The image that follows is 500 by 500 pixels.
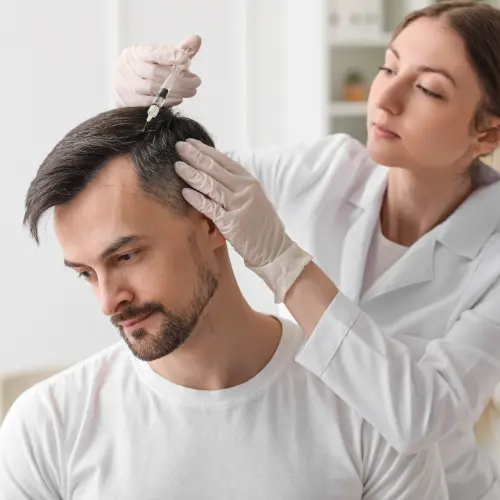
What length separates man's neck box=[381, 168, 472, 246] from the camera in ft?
5.65

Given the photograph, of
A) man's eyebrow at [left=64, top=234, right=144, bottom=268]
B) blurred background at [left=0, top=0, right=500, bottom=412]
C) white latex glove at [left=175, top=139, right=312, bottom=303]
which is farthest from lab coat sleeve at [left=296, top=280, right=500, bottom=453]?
blurred background at [left=0, top=0, right=500, bottom=412]

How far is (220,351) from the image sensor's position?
1413mm

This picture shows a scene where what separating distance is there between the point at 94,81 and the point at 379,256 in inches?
67.8

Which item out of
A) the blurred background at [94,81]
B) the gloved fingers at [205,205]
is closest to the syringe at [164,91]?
the gloved fingers at [205,205]

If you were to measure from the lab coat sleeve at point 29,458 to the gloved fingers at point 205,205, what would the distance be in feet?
1.37

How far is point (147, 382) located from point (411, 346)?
55 centimetres

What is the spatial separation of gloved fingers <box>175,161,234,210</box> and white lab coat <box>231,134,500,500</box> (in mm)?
270

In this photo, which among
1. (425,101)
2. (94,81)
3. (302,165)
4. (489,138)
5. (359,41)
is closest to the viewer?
(425,101)

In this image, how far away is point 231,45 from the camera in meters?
3.37

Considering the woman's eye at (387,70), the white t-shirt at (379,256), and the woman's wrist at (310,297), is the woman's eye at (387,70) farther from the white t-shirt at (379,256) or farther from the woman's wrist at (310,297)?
the woman's wrist at (310,297)

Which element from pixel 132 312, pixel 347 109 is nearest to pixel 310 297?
pixel 132 312

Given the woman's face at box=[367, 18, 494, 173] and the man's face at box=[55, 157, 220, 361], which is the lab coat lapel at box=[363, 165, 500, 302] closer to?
the woman's face at box=[367, 18, 494, 173]

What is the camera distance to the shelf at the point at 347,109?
10.1 ft

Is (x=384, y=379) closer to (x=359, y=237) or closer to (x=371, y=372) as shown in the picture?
(x=371, y=372)
